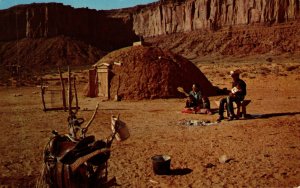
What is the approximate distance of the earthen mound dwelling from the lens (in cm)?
2052

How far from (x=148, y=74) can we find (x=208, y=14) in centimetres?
10856

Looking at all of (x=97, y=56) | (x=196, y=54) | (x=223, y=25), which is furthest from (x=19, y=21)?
(x=223, y=25)

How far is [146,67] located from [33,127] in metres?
9.22

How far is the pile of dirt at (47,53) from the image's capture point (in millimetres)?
88375

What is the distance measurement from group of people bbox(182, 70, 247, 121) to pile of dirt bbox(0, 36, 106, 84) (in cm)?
→ 7196

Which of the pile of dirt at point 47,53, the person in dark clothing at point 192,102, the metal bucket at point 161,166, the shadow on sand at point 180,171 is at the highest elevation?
the pile of dirt at point 47,53

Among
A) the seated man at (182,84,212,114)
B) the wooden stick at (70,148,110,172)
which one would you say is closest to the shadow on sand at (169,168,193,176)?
the wooden stick at (70,148,110,172)

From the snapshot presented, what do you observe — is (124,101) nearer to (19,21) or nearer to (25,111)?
(25,111)

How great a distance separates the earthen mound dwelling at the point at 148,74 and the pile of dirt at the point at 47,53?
64389 mm

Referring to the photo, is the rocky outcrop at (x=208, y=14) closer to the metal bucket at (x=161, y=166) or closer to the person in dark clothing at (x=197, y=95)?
the person in dark clothing at (x=197, y=95)

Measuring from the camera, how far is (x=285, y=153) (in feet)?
27.9

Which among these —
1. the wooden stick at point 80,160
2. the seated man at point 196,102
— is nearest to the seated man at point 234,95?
the seated man at point 196,102

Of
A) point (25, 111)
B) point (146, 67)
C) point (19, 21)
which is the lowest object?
point (25, 111)

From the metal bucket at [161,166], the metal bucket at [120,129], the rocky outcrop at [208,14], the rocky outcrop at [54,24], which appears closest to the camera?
the metal bucket at [120,129]
